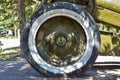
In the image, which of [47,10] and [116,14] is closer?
[47,10]

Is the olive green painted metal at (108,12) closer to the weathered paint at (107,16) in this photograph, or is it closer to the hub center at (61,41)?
the weathered paint at (107,16)

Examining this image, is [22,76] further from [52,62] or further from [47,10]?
[47,10]

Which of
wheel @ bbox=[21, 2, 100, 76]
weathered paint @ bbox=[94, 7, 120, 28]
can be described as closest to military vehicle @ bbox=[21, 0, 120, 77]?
wheel @ bbox=[21, 2, 100, 76]

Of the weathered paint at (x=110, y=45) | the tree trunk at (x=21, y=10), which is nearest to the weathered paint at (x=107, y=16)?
the weathered paint at (x=110, y=45)

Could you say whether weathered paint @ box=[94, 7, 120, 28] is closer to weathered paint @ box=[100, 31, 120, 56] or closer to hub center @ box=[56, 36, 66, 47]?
weathered paint @ box=[100, 31, 120, 56]

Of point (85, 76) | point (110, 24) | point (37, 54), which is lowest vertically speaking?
point (85, 76)

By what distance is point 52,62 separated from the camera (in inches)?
219

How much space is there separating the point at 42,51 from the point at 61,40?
341 millimetres

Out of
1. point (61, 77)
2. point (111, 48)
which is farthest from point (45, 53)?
point (111, 48)

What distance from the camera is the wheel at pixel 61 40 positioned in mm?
5441

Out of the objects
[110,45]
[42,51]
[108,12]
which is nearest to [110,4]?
[108,12]

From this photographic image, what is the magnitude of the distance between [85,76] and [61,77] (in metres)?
0.38

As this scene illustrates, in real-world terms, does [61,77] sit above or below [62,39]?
below

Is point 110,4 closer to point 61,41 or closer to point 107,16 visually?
point 107,16
